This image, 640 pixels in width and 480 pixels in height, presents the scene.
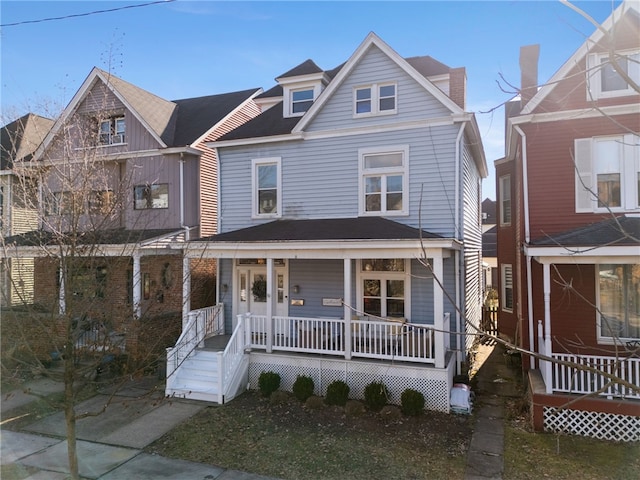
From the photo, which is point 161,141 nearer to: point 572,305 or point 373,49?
point 373,49

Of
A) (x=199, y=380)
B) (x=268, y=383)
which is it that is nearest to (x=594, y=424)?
(x=268, y=383)

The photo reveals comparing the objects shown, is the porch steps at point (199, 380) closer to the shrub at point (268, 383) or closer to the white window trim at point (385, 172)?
the shrub at point (268, 383)

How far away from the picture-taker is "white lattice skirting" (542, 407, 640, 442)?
8062 millimetres

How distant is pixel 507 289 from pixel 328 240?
8940mm

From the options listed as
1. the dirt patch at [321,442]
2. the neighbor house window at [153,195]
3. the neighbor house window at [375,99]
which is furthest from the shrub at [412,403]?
the neighbor house window at [153,195]

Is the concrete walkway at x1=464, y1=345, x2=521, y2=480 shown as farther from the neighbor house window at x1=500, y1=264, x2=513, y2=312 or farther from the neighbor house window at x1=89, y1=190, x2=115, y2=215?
the neighbor house window at x1=89, y1=190, x2=115, y2=215

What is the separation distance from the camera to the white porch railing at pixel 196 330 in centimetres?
1070

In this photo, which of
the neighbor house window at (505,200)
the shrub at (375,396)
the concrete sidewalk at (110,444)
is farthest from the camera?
the neighbor house window at (505,200)

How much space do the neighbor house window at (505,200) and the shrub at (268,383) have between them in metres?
10.1

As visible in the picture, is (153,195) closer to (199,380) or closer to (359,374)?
(199,380)

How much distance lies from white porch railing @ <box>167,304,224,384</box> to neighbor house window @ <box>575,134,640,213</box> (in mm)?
10324

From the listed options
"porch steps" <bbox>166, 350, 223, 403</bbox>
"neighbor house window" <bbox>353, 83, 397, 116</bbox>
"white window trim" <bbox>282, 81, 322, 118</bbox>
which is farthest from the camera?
"white window trim" <bbox>282, 81, 322, 118</bbox>

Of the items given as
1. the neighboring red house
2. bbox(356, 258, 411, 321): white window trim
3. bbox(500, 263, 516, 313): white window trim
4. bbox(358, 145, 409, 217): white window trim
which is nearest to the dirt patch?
the neighboring red house

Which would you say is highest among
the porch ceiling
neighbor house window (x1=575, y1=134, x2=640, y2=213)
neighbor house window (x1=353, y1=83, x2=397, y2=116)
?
neighbor house window (x1=353, y1=83, x2=397, y2=116)
